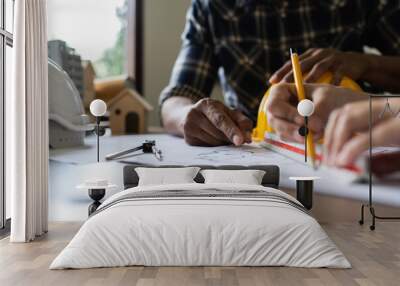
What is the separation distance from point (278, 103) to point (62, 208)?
6.12 feet

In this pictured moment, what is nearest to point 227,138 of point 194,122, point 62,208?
point 194,122

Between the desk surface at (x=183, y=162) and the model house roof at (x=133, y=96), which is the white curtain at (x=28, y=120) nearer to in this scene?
the desk surface at (x=183, y=162)

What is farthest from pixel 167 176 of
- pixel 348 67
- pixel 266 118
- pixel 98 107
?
pixel 348 67

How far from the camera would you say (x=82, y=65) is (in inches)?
166

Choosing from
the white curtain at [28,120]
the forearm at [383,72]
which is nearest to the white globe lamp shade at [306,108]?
the forearm at [383,72]

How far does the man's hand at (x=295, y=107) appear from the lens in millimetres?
4031

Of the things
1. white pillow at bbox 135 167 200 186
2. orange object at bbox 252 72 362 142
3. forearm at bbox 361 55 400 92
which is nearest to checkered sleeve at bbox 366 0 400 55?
forearm at bbox 361 55 400 92

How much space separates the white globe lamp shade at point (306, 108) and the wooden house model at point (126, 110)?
109cm

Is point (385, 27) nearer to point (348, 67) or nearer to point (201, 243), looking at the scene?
point (348, 67)

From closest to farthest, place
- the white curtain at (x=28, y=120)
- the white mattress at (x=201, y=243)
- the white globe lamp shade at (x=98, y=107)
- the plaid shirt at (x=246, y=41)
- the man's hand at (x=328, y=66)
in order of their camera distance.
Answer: the white mattress at (x=201, y=243), the white curtain at (x=28, y=120), the man's hand at (x=328, y=66), the plaid shirt at (x=246, y=41), the white globe lamp shade at (x=98, y=107)

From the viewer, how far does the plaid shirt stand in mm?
4070

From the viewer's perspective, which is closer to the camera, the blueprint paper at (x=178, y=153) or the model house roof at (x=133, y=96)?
the blueprint paper at (x=178, y=153)

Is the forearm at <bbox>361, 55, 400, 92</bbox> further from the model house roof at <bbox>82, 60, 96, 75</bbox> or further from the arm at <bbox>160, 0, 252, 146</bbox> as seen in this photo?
the model house roof at <bbox>82, 60, 96, 75</bbox>

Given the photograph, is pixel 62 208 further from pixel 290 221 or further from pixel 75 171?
pixel 290 221
